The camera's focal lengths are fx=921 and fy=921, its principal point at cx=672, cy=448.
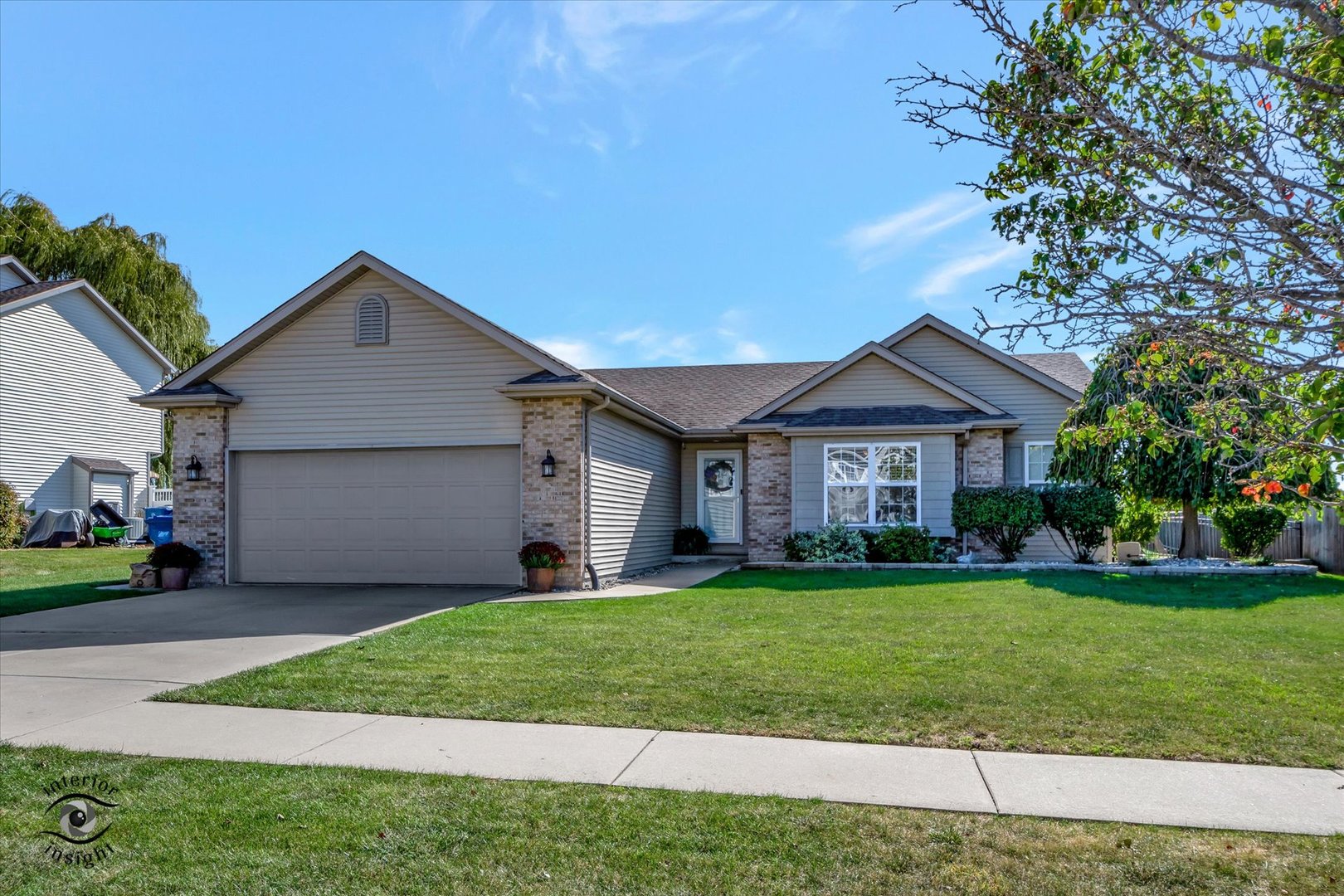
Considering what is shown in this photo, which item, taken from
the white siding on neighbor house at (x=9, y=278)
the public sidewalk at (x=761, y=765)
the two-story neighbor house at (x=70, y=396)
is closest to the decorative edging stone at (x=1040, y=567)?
the public sidewalk at (x=761, y=765)

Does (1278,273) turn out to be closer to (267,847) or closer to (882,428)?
(267,847)

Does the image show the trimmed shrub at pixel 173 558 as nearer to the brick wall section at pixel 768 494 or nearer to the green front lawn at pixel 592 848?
the brick wall section at pixel 768 494

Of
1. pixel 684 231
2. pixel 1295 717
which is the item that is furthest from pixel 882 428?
pixel 1295 717

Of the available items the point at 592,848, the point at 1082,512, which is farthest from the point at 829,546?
the point at 592,848

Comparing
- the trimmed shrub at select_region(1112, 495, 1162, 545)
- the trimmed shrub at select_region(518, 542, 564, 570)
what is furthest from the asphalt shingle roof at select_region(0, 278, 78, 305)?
the trimmed shrub at select_region(1112, 495, 1162, 545)

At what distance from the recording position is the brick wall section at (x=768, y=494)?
18.6m

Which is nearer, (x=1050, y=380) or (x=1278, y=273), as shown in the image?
(x=1278, y=273)

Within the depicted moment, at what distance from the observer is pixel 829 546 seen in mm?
17312

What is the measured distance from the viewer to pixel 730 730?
6.10 metres

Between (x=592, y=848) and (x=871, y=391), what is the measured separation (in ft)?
50.7

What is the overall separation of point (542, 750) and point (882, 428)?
1287 centimetres

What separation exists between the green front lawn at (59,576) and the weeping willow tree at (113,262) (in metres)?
12.4

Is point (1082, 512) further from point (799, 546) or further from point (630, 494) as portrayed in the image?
point (630, 494)

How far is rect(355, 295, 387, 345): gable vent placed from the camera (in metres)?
14.9
